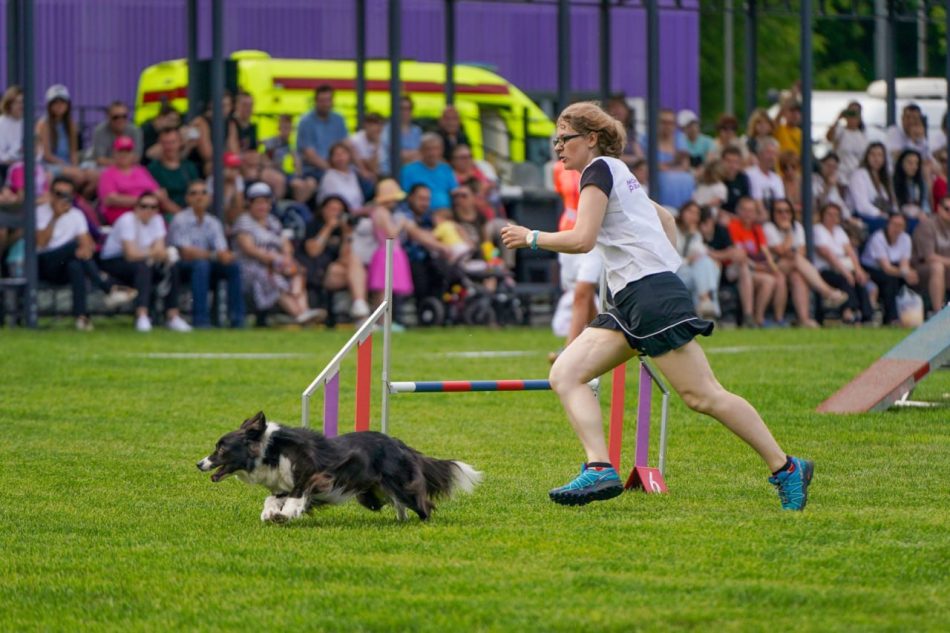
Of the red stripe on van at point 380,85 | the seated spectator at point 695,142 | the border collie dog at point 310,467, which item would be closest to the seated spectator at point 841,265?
the seated spectator at point 695,142

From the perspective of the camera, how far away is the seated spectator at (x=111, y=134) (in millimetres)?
19359

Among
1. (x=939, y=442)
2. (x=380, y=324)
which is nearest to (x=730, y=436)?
(x=939, y=442)

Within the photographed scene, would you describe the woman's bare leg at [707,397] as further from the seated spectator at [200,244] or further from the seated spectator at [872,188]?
the seated spectator at [872,188]

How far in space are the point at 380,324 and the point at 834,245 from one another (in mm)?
5634

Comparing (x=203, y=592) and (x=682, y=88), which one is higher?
(x=682, y=88)

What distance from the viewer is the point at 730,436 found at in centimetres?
1085

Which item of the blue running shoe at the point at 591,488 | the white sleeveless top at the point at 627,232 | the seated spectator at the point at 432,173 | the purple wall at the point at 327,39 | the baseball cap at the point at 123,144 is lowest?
the blue running shoe at the point at 591,488

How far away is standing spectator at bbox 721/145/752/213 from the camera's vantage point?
21484mm

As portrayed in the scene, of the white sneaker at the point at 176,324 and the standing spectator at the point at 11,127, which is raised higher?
the standing spectator at the point at 11,127

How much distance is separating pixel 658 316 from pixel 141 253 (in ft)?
38.0

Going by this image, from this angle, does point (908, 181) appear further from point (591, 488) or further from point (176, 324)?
point (591, 488)

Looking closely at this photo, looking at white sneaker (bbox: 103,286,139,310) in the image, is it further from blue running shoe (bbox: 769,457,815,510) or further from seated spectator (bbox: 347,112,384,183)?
blue running shoe (bbox: 769,457,815,510)

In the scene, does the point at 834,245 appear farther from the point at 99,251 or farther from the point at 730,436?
the point at 730,436

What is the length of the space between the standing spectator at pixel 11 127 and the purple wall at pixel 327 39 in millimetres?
13096
